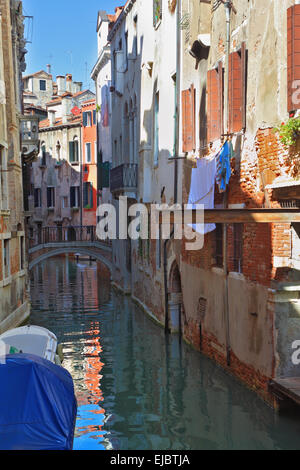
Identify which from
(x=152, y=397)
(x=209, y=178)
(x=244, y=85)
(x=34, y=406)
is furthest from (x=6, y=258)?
(x=34, y=406)

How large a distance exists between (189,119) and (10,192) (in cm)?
605

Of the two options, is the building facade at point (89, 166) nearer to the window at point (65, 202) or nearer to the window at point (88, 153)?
the window at point (88, 153)

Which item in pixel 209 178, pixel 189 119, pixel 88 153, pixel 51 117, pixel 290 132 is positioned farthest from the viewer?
pixel 51 117

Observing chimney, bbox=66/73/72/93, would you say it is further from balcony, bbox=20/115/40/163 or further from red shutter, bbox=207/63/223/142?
red shutter, bbox=207/63/223/142

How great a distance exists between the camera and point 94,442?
28.6 ft

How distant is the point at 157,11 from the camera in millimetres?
17531

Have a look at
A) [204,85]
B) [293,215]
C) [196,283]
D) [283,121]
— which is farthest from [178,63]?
[293,215]

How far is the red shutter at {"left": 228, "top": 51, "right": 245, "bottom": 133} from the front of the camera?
10519 millimetres

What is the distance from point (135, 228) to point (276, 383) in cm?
1351

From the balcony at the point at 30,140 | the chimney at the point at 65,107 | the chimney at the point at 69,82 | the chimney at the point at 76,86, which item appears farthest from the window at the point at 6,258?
the chimney at the point at 76,86

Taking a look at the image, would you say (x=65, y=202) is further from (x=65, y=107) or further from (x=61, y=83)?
(x=61, y=83)

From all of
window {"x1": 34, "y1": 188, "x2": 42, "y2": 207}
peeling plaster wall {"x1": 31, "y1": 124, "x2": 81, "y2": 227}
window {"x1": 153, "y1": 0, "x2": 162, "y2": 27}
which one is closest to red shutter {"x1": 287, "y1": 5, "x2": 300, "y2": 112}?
window {"x1": 153, "y1": 0, "x2": 162, "y2": 27}

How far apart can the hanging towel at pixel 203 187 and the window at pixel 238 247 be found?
0.40 metres

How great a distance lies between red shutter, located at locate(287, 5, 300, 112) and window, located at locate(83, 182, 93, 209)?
3384 centimetres
